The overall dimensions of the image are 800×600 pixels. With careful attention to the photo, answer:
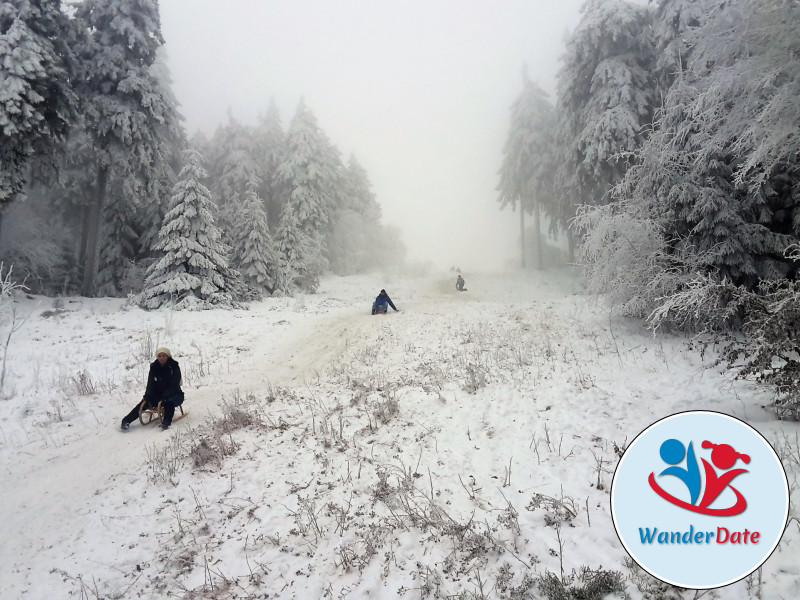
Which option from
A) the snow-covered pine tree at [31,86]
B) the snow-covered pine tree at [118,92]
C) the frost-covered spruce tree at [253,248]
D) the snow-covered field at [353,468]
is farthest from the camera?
the frost-covered spruce tree at [253,248]

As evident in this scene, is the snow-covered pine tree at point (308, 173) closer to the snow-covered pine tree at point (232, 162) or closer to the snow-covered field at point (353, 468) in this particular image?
the snow-covered pine tree at point (232, 162)

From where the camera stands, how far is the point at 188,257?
18.4 metres

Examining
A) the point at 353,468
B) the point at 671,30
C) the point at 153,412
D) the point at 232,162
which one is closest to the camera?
the point at 353,468

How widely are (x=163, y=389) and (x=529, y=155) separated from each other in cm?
2948

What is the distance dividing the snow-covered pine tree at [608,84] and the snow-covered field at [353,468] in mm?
9662

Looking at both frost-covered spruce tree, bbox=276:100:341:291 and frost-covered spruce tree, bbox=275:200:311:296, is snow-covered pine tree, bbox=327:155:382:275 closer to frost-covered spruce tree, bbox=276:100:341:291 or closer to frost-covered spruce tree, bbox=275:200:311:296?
frost-covered spruce tree, bbox=276:100:341:291

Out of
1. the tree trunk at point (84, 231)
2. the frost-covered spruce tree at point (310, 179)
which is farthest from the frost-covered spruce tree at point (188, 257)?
the frost-covered spruce tree at point (310, 179)

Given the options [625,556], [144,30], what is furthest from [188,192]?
[625,556]

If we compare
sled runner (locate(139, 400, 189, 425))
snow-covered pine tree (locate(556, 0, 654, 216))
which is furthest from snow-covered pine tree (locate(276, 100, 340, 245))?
sled runner (locate(139, 400, 189, 425))

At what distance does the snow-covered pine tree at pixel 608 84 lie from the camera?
1736cm

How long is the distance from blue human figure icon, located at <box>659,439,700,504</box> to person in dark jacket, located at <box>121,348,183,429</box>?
27.0 feet

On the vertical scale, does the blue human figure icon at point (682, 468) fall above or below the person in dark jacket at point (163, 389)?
above

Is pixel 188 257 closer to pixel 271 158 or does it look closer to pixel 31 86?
pixel 31 86

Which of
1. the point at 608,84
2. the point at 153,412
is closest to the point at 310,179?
the point at 608,84
